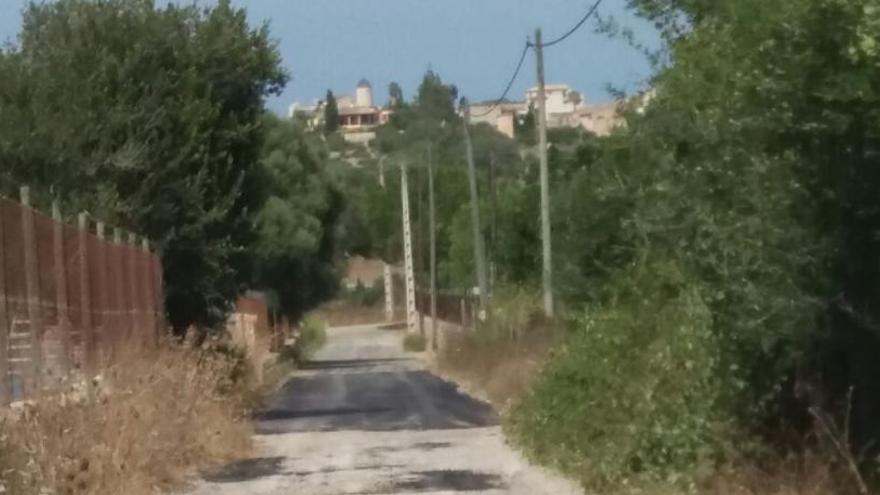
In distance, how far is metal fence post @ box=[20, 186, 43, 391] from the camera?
16531 mm

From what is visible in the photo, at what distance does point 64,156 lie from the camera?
3144 cm

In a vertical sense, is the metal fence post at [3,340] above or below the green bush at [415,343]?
above

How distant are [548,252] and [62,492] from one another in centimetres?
2219

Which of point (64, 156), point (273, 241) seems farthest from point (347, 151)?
point (64, 156)

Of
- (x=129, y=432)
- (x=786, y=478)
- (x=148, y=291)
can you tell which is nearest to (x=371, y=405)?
(x=148, y=291)

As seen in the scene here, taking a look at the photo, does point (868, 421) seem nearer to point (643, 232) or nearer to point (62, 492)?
point (643, 232)

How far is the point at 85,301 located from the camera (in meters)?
21.0

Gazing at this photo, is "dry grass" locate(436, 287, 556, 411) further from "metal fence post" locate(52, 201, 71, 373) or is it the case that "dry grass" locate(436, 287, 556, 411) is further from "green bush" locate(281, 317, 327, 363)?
"green bush" locate(281, 317, 327, 363)

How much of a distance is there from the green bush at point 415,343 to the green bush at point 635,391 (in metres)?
54.3

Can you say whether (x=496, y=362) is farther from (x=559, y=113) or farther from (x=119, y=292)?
(x=559, y=113)

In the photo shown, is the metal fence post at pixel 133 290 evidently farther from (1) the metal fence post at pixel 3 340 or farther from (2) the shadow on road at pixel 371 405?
(1) the metal fence post at pixel 3 340

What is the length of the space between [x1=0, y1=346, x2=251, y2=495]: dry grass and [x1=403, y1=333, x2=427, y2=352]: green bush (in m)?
51.0

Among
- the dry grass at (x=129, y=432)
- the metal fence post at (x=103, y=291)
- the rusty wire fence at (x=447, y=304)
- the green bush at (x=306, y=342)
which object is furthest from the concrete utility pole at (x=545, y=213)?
the rusty wire fence at (x=447, y=304)

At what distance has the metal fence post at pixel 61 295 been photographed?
18.8 metres
